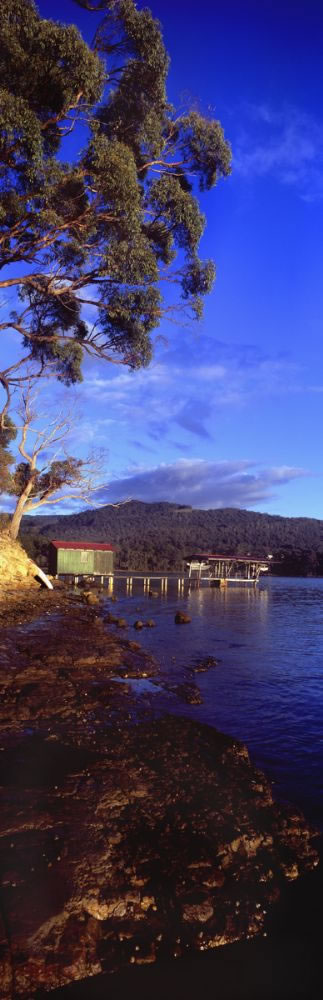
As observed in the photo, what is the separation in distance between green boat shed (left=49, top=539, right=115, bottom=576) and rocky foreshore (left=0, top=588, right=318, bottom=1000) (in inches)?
1795

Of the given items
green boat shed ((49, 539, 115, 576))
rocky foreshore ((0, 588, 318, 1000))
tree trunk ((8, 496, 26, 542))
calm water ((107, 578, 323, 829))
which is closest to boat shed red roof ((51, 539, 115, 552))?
green boat shed ((49, 539, 115, 576))

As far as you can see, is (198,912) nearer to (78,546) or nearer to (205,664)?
(205,664)

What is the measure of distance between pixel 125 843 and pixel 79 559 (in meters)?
49.8

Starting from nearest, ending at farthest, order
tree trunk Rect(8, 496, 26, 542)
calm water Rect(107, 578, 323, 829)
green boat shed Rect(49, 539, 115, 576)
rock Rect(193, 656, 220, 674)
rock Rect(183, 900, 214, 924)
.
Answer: rock Rect(183, 900, 214, 924), calm water Rect(107, 578, 323, 829), rock Rect(193, 656, 220, 674), tree trunk Rect(8, 496, 26, 542), green boat shed Rect(49, 539, 115, 576)

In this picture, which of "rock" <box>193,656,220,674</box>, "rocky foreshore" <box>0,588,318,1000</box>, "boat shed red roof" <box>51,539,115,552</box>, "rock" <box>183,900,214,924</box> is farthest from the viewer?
"boat shed red roof" <box>51,539,115,552</box>

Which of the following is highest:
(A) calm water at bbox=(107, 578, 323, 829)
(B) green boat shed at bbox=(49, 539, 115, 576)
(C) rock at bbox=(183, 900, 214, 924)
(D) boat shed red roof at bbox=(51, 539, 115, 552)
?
(D) boat shed red roof at bbox=(51, 539, 115, 552)

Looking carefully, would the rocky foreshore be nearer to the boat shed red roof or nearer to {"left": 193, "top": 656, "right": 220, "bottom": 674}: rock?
{"left": 193, "top": 656, "right": 220, "bottom": 674}: rock

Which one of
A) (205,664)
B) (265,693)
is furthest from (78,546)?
(265,693)

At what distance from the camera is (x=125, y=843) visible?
13.2 feet

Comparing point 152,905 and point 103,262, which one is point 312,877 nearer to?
point 152,905

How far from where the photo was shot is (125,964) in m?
3.12

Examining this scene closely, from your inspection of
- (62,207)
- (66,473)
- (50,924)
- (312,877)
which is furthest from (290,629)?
(50,924)

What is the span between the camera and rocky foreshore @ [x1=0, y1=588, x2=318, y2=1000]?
3.18m

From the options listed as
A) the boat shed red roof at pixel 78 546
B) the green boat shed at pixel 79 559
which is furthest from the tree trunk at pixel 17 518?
the boat shed red roof at pixel 78 546
